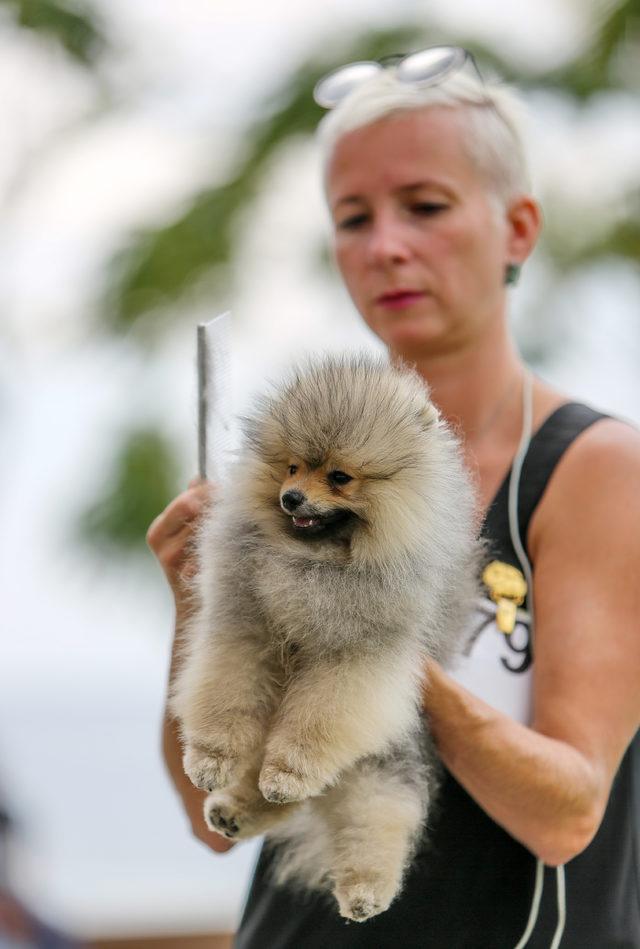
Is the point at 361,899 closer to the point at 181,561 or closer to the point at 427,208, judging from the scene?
the point at 181,561

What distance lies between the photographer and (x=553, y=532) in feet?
5.44

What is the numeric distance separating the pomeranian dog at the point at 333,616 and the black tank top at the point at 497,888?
15 centimetres

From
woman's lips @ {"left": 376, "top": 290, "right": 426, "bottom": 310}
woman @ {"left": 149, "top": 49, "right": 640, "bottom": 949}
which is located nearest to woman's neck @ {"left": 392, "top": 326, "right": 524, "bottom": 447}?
woman @ {"left": 149, "top": 49, "right": 640, "bottom": 949}

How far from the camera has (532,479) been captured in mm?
1701

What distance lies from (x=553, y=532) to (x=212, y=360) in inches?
21.7

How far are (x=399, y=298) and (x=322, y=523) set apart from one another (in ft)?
1.94

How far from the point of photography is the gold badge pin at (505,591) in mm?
1646

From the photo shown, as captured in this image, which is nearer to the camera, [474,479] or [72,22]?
[474,479]

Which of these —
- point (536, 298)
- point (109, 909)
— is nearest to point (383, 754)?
point (109, 909)

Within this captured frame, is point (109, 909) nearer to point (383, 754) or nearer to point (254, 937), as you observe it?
point (254, 937)

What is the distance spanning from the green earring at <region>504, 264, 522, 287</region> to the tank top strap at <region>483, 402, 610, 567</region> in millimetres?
340

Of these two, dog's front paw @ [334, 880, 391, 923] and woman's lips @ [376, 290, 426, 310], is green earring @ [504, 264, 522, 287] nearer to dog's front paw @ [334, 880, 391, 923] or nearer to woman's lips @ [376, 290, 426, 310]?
woman's lips @ [376, 290, 426, 310]

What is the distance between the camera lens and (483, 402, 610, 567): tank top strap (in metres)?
1.69

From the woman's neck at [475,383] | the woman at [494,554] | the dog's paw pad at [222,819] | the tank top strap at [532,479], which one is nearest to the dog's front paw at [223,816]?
the dog's paw pad at [222,819]
